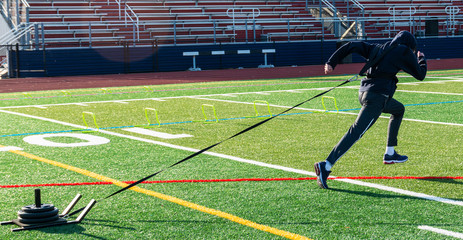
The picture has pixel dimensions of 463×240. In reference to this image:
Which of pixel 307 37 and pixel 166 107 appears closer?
pixel 166 107

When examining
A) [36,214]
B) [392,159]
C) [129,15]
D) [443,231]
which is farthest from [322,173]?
[129,15]

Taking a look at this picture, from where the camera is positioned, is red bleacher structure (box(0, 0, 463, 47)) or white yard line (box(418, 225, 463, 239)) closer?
white yard line (box(418, 225, 463, 239))

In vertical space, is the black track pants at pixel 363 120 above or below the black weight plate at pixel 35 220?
above

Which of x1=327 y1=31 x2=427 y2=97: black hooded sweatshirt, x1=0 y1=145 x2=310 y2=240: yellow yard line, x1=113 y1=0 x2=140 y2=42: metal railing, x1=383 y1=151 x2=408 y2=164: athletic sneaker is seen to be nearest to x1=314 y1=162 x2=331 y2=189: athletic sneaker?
x1=327 y1=31 x2=427 y2=97: black hooded sweatshirt

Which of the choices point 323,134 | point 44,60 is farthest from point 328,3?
point 323,134

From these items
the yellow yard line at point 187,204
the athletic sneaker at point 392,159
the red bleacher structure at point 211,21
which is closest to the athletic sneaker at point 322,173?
the yellow yard line at point 187,204

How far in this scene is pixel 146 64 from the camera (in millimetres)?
29172

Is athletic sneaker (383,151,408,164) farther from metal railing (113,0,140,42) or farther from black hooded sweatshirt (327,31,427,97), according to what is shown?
metal railing (113,0,140,42)

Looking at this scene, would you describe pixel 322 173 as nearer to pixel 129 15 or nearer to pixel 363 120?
pixel 363 120

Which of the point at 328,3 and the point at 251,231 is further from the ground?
the point at 328,3

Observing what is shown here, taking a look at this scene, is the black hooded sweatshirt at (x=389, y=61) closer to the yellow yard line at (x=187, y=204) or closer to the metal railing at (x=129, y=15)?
the yellow yard line at (x=187, y=204)

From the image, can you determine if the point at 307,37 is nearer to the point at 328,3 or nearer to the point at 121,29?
the point at 328,3

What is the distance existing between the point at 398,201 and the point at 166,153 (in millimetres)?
3498

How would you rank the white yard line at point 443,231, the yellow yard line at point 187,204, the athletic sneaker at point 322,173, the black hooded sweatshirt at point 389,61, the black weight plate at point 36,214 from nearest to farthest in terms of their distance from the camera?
the white yard line at point 443,231 < the yellow yard line at point 187,204 < the black weight plate at point 36,214 < the athletic sneaker at point 322,173 < the black hooded sweatshirt at point 389,61
